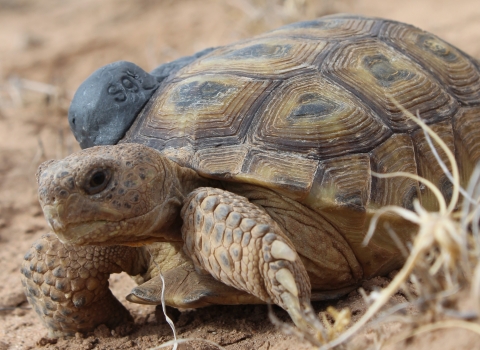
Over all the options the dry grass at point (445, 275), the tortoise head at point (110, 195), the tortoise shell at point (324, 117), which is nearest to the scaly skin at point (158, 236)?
the tortoise head at point (110, 195)

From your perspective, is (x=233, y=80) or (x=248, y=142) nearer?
(x=248, y=142)

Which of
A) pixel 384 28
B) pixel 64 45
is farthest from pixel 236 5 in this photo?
pixel 384 28

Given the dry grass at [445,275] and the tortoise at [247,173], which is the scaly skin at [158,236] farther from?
the dry grass at [445,275]

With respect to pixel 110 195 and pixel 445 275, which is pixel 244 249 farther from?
pixel 445 275

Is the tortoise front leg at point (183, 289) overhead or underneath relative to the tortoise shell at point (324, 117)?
underneath

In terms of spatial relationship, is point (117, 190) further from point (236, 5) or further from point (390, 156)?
point (236, 5)

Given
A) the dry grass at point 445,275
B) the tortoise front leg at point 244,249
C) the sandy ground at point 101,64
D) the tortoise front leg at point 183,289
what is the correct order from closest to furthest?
1. the dry grass at point 445,275
2. the tortoise front leg at point 244,249
3. the tortoise front leg at point 183,289
4. the sandy ground at point 101,64
